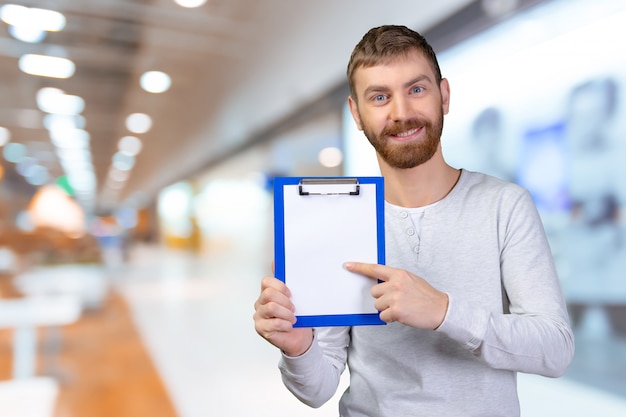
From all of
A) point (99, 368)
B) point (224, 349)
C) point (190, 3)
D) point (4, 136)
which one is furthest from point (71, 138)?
point (224, 349)

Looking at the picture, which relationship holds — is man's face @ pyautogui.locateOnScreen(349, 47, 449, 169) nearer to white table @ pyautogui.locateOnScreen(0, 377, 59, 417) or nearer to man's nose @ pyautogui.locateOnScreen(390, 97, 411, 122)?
man's nose @ pyautogui.locateOnScreen(390, 97, 411, 122)

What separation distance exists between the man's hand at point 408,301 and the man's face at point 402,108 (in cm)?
21

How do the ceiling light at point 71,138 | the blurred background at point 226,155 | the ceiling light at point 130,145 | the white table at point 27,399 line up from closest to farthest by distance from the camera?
the white table at point 27,399 < the blurred background at point 226,155 < the ceiling light at point 71,138 < the ceiling light at point 130,145

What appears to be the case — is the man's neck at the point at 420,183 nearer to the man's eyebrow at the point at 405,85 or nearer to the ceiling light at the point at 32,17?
the man's eyebrow at the point at 405,85

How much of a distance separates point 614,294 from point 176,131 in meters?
5.22

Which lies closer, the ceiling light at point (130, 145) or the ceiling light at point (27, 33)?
the ceiling light at point (27, 33)

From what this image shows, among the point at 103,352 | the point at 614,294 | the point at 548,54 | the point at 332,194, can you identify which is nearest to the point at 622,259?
the point at 614,294

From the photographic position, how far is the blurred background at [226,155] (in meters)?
1.98

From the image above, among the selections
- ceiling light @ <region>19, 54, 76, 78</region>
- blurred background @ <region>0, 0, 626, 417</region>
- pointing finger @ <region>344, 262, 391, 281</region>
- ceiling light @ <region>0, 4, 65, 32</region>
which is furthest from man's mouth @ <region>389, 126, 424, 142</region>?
ceiling light @ <region>19, 54, 76, 78</region>

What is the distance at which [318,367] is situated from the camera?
→ 0.79m

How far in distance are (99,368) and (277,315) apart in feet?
9.70

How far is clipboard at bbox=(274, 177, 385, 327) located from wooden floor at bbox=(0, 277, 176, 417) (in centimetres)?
219

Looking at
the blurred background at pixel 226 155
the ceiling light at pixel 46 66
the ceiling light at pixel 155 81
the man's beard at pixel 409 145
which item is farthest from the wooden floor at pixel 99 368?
the man's beard at pixel 409 145

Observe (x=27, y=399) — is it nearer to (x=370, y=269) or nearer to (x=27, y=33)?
(x=370, y=269)
